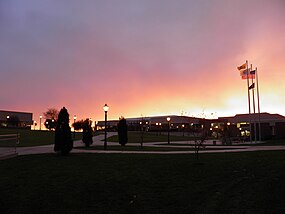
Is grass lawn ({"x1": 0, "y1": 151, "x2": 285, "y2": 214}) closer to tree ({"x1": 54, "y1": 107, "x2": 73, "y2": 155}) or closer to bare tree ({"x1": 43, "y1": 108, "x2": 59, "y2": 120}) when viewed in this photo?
tree ({"x1": 54, "y1": 107, "x2": 73, "y2": 155})

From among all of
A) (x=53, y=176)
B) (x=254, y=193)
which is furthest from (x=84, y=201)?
(x=254, y=193)

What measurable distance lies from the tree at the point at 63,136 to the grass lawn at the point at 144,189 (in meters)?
5.42

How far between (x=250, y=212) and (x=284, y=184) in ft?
9.19

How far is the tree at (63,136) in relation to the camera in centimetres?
1861

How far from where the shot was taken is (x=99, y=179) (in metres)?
10.6

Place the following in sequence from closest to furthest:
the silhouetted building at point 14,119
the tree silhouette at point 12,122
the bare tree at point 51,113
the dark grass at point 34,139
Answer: the dark grass at point 34,139 → the tree silhouette at point 12,122 → the silhouetted building at point 14,119 → the bare tree at point 51,113

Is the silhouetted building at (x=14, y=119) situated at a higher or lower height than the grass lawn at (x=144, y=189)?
higher

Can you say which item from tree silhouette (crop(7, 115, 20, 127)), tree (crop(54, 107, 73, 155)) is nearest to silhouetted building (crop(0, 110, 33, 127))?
tree silhouette (crop(7, 115, 20, 127))

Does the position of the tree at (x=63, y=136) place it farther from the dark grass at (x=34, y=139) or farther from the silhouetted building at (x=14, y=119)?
the silhouetted building at (x=14, y=119)

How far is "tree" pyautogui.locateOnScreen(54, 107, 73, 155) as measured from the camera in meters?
18.6

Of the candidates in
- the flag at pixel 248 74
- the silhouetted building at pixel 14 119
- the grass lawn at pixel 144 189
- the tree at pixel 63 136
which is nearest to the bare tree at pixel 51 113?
the silhouetted building at pixel 14 119

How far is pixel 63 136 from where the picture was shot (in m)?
18.6

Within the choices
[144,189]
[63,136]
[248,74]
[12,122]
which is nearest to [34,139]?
[63,136]

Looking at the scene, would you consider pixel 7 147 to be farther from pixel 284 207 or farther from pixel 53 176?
pixel 284 207
